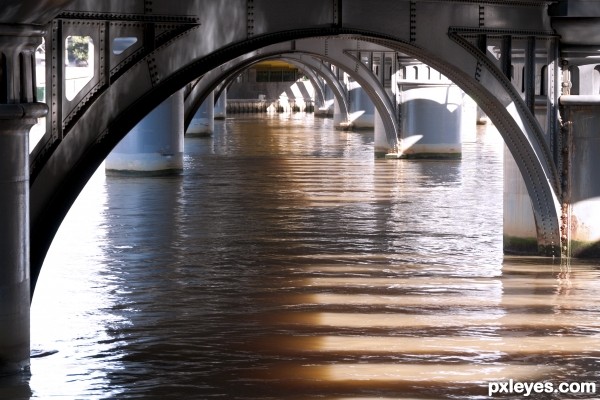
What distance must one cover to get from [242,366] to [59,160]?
240 centimetres

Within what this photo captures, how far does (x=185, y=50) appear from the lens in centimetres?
1234

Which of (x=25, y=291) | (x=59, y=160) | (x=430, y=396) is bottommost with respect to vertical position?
(x=430, y=396)

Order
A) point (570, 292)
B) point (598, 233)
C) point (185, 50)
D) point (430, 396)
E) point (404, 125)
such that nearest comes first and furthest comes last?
point (430, 396) < point (185, 50) < point (570, 292) < point (598, 233) < point (404, 125)

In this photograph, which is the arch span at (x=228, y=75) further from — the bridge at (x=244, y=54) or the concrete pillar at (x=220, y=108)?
the bridge at (x=244, y=54)

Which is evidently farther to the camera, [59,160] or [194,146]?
[194,146]

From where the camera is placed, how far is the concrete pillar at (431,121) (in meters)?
32.3

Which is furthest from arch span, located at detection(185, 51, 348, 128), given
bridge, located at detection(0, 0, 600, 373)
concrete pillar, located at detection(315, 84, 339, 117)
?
concrete pillar, located at detection(315, 84, 339, 117)

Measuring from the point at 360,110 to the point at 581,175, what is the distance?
1339 inches

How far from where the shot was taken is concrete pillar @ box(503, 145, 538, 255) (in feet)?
56.3

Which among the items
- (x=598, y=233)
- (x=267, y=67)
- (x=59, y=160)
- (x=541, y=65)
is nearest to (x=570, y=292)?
(x=598, y=233)

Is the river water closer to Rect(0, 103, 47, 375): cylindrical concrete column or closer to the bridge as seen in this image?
Rect(0, 103, 47, 375): cylindrical concrete column

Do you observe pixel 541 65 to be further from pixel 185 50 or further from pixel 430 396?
pixel 430 396

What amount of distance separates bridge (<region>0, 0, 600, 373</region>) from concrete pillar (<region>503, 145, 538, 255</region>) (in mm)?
19

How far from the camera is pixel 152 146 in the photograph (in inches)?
1092
